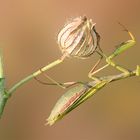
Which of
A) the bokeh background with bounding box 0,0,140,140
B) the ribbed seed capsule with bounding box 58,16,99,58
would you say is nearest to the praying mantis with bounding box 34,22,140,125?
the ribbed seed capsule with bounding box 58,16,99,58

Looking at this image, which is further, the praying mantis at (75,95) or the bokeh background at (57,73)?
the bokeh background at (57,73)

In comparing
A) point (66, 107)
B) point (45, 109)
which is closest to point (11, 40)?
point (45, 109)

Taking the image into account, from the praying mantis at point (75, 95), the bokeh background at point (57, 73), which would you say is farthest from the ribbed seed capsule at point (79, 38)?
the bokeh background at point (57, 73)

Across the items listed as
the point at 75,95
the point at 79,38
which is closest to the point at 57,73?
the point at 75,95

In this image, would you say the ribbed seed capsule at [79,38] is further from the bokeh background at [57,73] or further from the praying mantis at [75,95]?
Result: the bokeh background at [57,73]

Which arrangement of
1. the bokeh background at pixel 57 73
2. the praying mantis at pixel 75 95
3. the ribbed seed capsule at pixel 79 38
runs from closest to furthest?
1. the ribbed seed capsule at pixel 79 38
2. the praying mantis at pixel 75 95
3. the bokeh background at pixel 57 73
